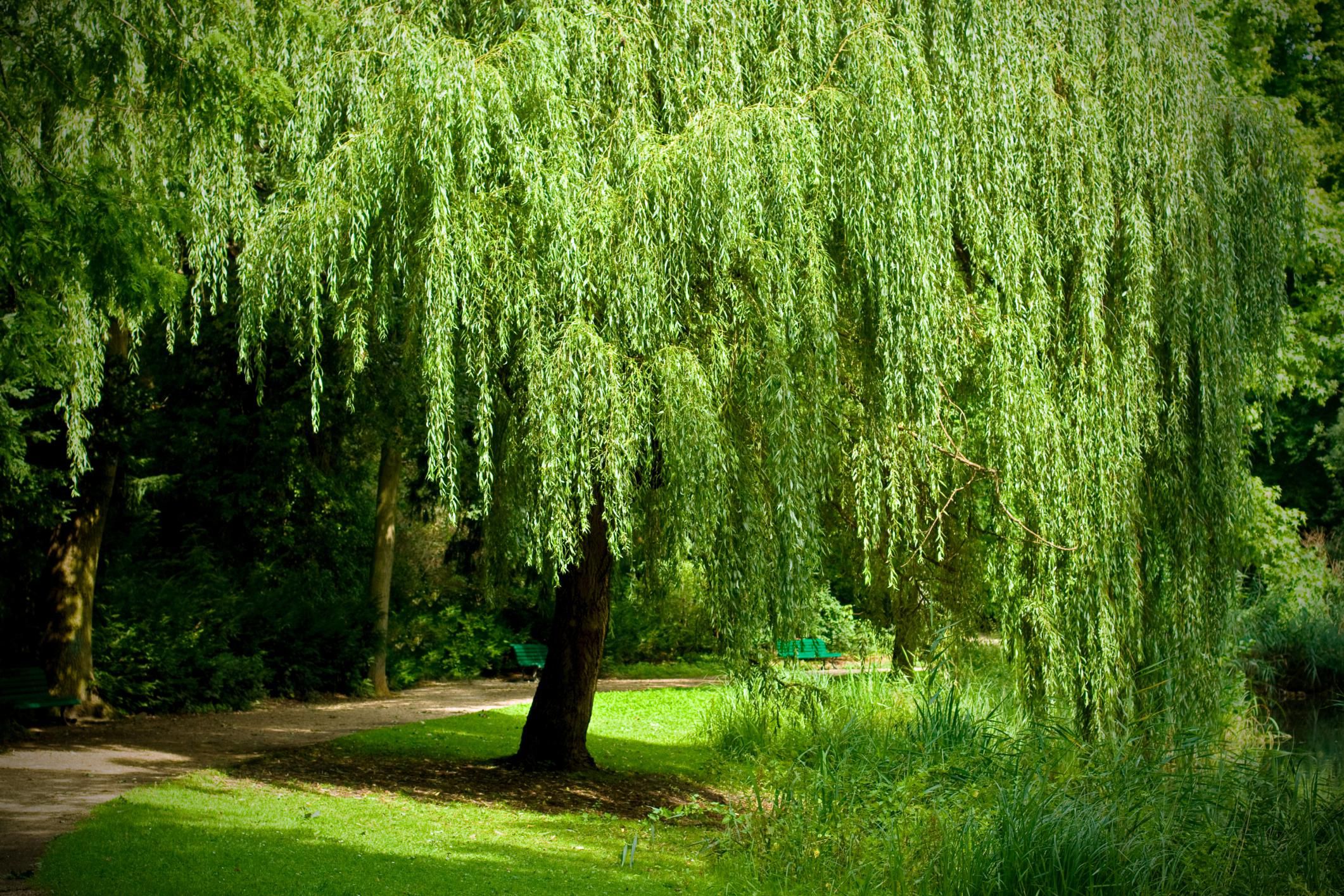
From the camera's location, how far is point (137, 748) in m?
9.81

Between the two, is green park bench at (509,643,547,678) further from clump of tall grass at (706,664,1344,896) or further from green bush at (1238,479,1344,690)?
green bush at (1238,479,1344,690)

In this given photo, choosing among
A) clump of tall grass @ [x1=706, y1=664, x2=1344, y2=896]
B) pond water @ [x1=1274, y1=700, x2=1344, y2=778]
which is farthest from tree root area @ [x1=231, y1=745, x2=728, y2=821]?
pond water @ [x1=1274, y1=700, x2=1344, y2=778]

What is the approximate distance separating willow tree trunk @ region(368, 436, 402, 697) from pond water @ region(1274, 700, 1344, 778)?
36.7 feet

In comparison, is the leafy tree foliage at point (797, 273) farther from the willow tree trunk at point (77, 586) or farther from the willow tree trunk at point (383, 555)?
the willow tree trunk at point (383, 555)

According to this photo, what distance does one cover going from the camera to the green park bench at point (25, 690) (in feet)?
33.3

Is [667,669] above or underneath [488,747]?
underneath

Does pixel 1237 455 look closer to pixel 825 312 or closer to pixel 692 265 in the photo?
pixel 825 312

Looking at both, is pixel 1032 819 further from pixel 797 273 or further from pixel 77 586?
pixel 77 586

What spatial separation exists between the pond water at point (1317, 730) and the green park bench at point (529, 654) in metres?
11.0

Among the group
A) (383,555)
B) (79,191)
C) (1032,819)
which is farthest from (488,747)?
(79,191)

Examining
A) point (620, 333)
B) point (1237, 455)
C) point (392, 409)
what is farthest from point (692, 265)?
point (392, 409)

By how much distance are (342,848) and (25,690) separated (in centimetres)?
592

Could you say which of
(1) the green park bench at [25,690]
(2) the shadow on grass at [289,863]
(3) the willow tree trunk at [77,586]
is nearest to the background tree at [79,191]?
(3) the willow tree trunk at [77,586]

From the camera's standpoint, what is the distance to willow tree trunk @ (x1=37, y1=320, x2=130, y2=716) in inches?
435
